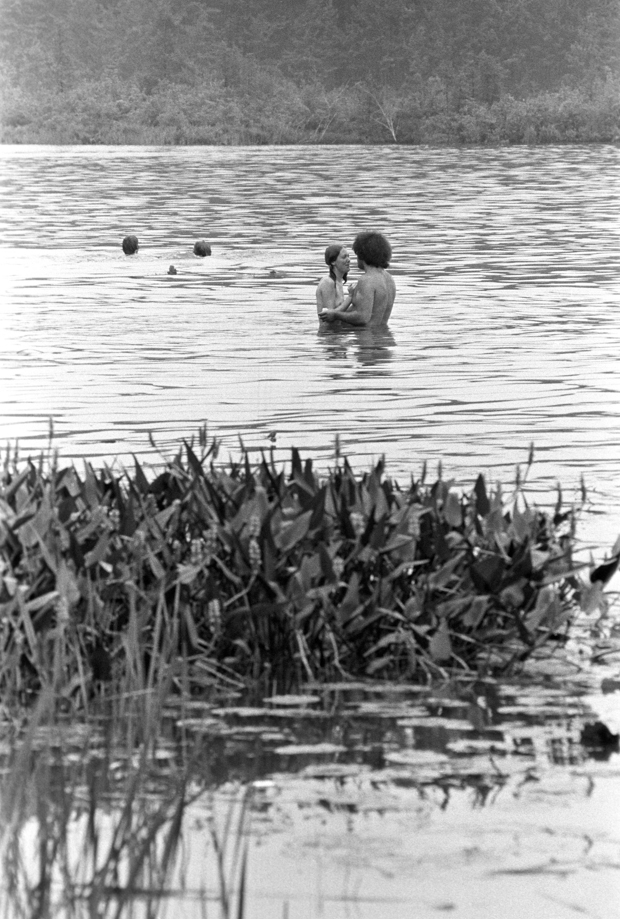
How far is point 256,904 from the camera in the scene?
4.36 m

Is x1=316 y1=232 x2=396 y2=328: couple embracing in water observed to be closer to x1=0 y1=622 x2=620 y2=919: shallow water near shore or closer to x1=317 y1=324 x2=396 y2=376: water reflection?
x1=317 y1=324 x2=396 y2=376: water reflection

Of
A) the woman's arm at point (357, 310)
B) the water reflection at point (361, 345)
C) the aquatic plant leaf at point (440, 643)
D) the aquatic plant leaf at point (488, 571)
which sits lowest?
the aquatic plant leaf at point (440, 643)

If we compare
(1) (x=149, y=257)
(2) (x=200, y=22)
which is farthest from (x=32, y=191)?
(2) (x=200, y=22)

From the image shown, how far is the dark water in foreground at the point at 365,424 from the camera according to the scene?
4617 mm

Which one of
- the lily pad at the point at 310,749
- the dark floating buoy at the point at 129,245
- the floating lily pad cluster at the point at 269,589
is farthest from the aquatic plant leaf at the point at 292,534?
the dark floating buoy at the point at 129,245

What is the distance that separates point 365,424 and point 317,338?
5199 mm

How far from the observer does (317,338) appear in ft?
58.4

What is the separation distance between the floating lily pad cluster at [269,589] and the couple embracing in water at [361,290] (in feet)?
32.4

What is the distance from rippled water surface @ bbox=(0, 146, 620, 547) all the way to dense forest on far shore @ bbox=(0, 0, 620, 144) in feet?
163

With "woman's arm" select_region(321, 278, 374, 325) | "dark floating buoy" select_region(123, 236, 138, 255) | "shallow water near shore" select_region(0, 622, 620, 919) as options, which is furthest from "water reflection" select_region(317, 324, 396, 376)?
"shallow water near shore" select_region(0, 622, 620, 919)

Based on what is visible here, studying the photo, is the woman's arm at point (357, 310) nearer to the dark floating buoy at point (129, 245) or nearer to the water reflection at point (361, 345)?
the water reflection at point (361, 345)

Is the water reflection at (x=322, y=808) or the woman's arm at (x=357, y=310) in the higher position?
the woman's arm at (x=357, y=310)

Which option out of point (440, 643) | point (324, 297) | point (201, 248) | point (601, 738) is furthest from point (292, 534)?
point (201, 248)

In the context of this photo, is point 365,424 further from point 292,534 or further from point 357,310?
point 292,534
